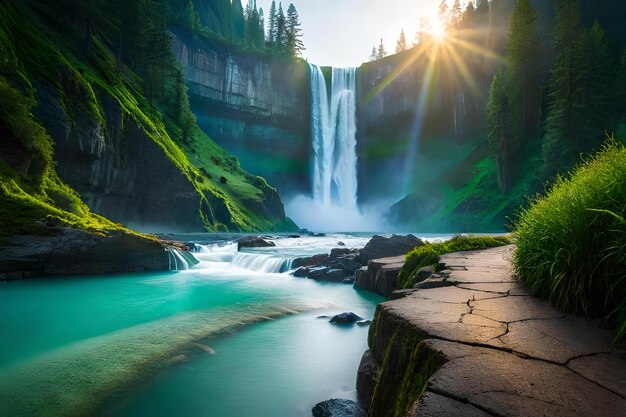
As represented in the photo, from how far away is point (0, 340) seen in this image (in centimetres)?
663

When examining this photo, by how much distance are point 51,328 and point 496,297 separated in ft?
28.9

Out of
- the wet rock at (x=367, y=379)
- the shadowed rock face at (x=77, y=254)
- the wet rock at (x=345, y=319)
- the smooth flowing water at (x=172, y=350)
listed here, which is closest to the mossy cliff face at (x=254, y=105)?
the shadowed rock face at (x=77, y=254)

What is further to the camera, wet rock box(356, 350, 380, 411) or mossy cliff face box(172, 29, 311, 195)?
mossy cliff face box(172, 29, 311, 195)

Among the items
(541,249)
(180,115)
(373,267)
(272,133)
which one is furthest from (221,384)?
(272,133)

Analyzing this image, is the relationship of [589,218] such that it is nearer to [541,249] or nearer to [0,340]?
[541,249]

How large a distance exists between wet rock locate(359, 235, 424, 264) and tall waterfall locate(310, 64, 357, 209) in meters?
51.8

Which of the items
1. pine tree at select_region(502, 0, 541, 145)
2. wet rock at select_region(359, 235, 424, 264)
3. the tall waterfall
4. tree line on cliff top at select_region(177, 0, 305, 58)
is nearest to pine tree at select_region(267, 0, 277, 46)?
tree line on cliff top at select_region(177, 0, 305, 58)

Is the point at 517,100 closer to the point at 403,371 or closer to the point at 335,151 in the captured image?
the point at 335,151

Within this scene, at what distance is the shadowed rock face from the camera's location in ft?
39.5

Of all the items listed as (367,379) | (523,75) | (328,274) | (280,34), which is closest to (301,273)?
(328,274)

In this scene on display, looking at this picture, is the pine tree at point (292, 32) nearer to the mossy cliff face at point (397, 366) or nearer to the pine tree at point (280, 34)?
the pine tree at point (280, 34)

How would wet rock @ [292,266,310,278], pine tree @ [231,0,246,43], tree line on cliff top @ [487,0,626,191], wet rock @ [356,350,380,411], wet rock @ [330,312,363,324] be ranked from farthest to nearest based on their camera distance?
pine tree @ [231,0,246,43], tree line on cliff top @ [487,0,626,191], wet rock @ [292,266,310,278], wet rock @ [330,312,363,324], wet rock @ [356,350,380,411]

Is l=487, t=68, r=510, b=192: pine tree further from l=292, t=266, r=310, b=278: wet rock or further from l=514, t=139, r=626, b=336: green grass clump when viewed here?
l=514, t=139, r=626, b=336: green grass clump

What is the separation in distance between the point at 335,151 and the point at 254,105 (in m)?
18.9
